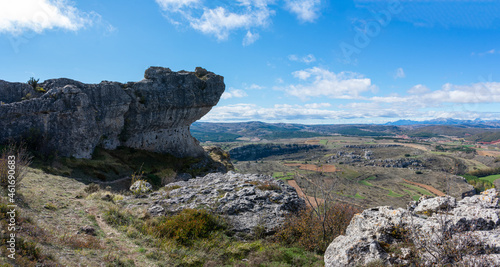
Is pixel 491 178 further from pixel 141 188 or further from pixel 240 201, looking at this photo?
pixel 141 188

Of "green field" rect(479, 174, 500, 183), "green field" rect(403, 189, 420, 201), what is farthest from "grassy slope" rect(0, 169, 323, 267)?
"green field" rect(479, 174, 500, 183)

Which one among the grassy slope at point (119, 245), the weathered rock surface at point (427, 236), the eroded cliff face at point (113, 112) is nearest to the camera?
the weathered rock surface at point (427, 236)

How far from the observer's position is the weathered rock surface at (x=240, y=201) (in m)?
12.4

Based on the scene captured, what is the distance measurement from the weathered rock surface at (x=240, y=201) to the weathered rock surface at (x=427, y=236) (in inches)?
192

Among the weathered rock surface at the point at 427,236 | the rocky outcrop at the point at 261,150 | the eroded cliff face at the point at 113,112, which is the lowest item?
the rocky outcrop at the point at 261,150

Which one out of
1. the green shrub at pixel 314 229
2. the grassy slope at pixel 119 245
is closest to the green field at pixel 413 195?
the green shrub at pixel 314 229

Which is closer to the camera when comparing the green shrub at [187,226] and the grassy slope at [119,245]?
the grassy slope at [119,245]

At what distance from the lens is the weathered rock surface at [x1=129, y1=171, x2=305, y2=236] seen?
1237cm

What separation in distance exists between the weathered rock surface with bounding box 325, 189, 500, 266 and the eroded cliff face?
2899 centimetres

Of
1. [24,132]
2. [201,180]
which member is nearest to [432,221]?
[201,180]

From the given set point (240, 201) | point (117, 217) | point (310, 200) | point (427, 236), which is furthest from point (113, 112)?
point (427, 236)

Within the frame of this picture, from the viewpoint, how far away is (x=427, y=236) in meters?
6.48

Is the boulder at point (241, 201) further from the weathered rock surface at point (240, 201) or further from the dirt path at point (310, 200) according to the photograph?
the dirt path at point (310, 200)

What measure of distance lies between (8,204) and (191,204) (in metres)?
7.58
